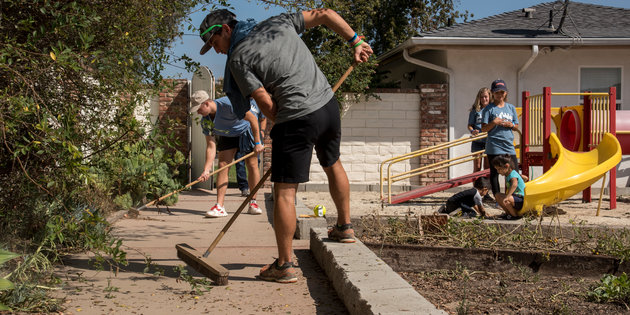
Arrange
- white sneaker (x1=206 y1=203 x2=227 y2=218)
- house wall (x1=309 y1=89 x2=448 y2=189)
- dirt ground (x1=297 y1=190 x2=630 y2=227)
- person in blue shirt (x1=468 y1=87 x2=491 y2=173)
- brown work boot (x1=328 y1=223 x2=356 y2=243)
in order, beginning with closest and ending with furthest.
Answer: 1. brown work boot (x1=328 y1=223 x2=356 y2=243)
2. white sneaker (x1=206 y1=203 x2=227 y2=218)
3. dirt ground (x1=297 y1=190 x2=630 y2=227)
4. person in blue shirt (x1=468 y1=87 x2=491 y2=173)
5. house wall (x1=309 y1=89 x2=448 y2=189)

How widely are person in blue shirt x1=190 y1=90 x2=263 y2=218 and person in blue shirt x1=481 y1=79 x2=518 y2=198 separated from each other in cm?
311

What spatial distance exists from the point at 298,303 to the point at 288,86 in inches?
55.6

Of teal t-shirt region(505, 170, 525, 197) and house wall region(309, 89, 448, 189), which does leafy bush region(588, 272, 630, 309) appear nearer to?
teal t-shirt region(505, 170, 525, 197)

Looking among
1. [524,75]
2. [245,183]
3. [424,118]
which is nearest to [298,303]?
[245,183]

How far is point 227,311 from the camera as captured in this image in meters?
3.57

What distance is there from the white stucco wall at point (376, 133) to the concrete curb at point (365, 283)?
821cm

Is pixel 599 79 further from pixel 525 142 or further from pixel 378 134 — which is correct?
pixel 378 134

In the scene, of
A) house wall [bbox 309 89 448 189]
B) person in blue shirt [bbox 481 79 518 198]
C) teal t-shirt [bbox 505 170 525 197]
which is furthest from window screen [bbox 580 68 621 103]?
teal t-shirt [bbox 505 170 525 197]

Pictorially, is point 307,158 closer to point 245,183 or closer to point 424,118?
point 245,183

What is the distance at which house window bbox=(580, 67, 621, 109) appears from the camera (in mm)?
12984

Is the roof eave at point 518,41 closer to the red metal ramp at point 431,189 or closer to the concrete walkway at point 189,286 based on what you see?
the red metal ramp at point 431,189

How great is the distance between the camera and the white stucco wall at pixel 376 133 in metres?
13.0

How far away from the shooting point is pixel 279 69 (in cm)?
418

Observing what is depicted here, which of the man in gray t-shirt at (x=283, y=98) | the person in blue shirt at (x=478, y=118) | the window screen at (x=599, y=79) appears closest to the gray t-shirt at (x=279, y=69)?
the man in gray t-shirt at (x=283, y=98)
